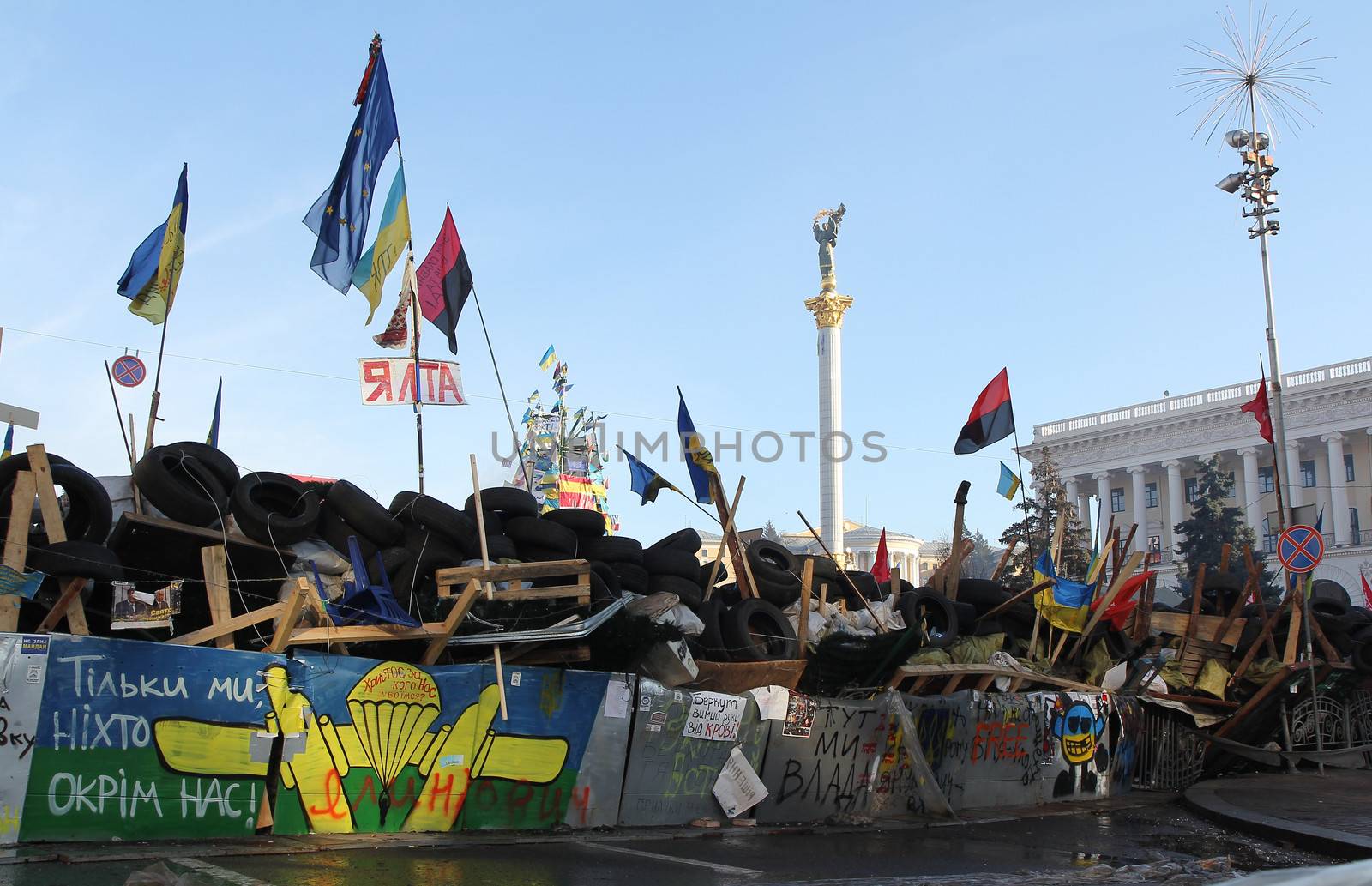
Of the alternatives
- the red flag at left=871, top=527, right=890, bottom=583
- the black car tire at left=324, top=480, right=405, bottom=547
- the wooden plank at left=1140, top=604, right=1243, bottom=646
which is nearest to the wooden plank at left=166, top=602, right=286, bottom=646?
the black car tire at left=324, top=480, right=405, bottom=547

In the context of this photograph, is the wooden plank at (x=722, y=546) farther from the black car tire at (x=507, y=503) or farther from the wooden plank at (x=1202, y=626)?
the wooden plank at (x=1202, y=626)

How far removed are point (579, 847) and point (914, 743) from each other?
16.3 ft

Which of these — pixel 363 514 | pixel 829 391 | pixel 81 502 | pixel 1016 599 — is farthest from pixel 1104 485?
pixel 81 502

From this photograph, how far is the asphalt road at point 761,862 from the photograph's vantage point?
27.9 ft

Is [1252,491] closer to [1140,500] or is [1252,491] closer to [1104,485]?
[1140,500]

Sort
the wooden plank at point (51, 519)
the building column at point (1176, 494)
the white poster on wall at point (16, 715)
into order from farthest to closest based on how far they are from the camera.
Result: the building column at point (1176, 494) → the wooden plank at point (51, 519) → the white poster on wall at point (16, 715)

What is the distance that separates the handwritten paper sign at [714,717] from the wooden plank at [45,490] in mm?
6125

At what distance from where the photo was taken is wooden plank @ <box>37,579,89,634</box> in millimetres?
10195

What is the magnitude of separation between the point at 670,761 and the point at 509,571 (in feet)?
9.50

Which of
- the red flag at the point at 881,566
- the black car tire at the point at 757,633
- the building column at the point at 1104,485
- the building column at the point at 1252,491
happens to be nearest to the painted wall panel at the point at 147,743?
the black car tire at the point at 757,633

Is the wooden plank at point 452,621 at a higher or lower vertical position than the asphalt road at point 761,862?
higher

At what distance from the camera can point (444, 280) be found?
15859mm

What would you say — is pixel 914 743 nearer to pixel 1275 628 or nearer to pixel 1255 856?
pixel 1255 856

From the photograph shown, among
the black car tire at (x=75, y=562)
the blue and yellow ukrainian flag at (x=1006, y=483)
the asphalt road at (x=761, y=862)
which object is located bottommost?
the asphalt road at (x=761, y=862)
